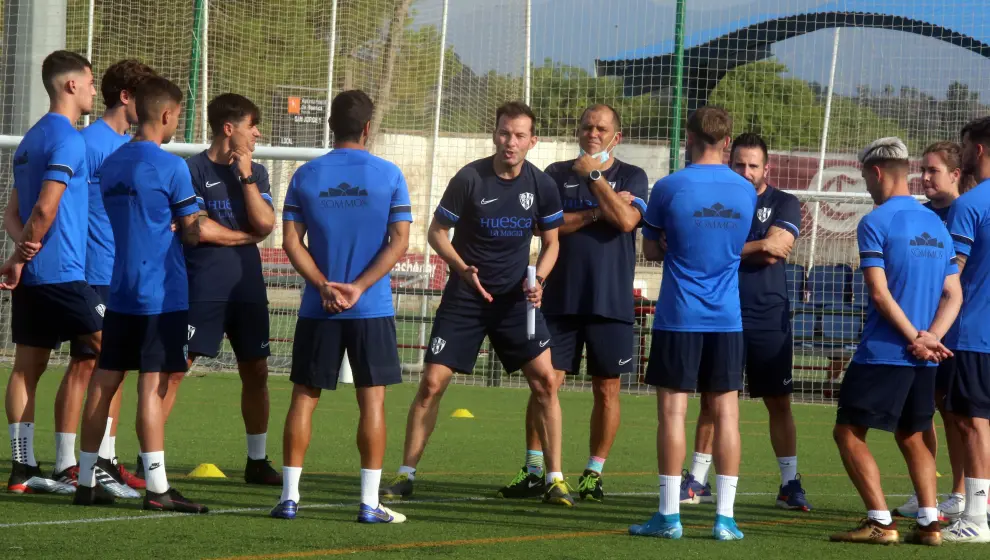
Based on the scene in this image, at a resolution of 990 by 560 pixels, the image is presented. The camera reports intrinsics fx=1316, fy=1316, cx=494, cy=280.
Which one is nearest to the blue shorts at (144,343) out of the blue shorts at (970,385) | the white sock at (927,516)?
the white sock at (927,516)

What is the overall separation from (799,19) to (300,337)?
1237 cm

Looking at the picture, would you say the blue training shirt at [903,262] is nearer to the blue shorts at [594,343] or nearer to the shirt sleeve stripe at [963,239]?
the shirt sleeve stripe at [963,239]

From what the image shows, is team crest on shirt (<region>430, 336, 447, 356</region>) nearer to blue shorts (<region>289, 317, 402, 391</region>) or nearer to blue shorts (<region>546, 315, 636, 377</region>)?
blue shorts (<region>546, 315, 636, 377</region>)

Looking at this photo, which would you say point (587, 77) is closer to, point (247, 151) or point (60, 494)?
point (247, 151)

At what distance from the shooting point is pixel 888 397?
6.34 m

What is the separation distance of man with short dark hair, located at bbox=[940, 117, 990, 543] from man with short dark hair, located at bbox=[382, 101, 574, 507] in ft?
7.16

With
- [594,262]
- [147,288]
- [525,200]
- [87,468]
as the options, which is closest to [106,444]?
[87,468]

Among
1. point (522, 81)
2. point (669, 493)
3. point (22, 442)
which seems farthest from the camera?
point (522, 81)

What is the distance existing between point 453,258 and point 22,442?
2.62 meters

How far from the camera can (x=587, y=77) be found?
18.0 m

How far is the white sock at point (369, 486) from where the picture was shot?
6.48 meters

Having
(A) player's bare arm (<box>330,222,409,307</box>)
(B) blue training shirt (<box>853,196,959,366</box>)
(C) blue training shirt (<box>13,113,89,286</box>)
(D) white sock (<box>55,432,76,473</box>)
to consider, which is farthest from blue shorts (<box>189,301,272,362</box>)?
(B) blue training shirt (<box>853,196,959,366</box>)

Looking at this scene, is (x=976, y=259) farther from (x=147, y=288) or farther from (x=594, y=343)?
(x=147, y=288)

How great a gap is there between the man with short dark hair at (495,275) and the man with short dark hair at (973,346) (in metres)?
2.18
